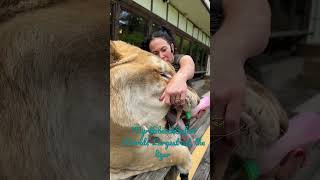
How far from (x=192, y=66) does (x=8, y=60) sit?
713mm

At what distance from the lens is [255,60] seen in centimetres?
140

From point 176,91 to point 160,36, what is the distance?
0.66 ft

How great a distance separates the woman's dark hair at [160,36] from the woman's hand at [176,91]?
0.13 metres

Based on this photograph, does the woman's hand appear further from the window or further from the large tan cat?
the window

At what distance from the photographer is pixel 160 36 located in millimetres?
1497

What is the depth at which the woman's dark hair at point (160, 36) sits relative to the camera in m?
1.49

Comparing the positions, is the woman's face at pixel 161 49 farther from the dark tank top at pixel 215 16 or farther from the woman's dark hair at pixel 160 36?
the dark tank top at pixel 215 16

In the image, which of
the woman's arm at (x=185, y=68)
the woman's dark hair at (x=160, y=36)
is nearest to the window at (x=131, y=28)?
the woman's dark hair at (x=160, y=36)

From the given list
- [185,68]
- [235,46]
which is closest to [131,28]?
[185,68]

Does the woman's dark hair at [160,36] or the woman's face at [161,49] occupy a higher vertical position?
the woman's dark hair at [160,36]

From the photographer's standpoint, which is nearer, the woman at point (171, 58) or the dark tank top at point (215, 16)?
the dark tank top at point (215, 16)

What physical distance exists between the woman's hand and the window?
0.18 m

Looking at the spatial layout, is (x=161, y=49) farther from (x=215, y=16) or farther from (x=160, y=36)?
(x=215, y=16)

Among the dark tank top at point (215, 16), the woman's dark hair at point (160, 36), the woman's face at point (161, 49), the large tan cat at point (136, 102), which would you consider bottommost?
the large tan cat at point (136, 102)
